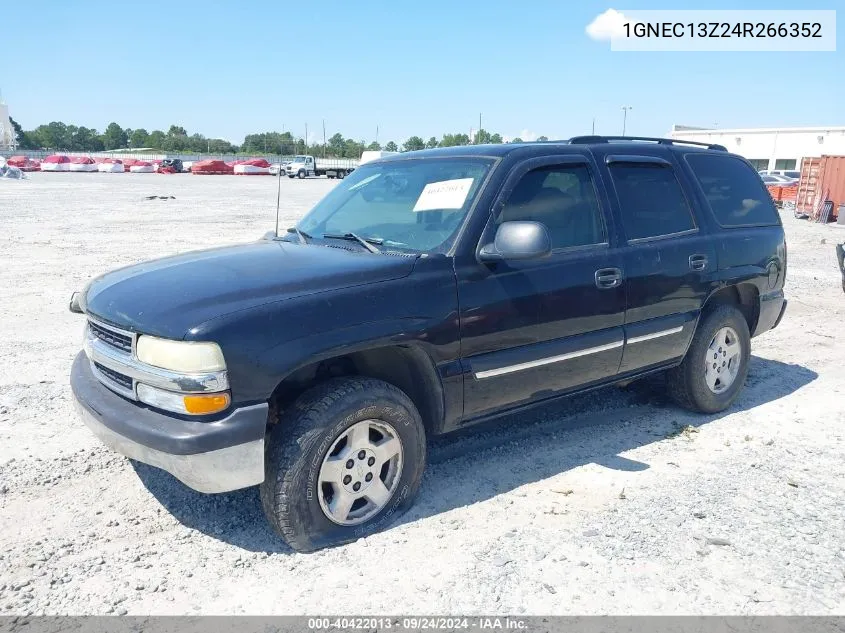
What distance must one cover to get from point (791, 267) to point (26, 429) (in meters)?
12.4

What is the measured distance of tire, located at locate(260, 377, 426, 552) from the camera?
9.91ft

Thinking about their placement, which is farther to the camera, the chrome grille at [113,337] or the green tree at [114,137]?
the green tree at [114,137]

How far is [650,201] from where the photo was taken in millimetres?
4523

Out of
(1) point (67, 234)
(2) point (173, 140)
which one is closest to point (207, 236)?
(1) point (67, 234)

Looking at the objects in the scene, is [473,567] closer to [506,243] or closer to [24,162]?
[506,243]

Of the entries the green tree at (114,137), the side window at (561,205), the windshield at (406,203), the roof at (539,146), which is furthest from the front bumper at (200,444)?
the green tree at (114,137)

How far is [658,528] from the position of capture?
11.2ft

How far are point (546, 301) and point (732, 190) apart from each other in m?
2.42

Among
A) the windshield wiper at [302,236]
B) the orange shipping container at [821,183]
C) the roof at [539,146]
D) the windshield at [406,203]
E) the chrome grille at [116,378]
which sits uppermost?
the orange shipping container at [821,183]

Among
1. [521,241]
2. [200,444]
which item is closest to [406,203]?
[521,241]

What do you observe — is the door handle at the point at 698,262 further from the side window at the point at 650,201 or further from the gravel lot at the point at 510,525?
the gravel lot at the point at 510,525

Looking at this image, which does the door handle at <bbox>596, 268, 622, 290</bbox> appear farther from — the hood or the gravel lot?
the hood

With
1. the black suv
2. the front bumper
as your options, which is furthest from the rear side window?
the front bumper

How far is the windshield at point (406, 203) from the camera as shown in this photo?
3.66 meters
